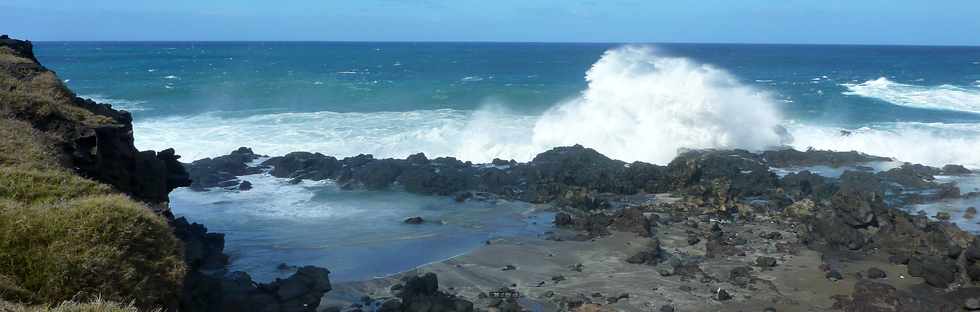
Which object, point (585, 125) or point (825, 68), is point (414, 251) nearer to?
point (585, 125)

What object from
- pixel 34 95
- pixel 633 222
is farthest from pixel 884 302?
pixel 34 95

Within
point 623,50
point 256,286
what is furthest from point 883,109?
point 256,286

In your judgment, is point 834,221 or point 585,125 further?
point 585,125

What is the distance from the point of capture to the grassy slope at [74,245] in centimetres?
598

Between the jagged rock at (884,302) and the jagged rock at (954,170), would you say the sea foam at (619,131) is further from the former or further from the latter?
the jagged rock at (884,302)

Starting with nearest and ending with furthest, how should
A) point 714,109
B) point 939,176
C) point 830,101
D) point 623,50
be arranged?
point 939,176 → point 714,109 → point 623,50 → point 830,101

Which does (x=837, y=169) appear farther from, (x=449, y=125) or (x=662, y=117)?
(x=449, y=125)

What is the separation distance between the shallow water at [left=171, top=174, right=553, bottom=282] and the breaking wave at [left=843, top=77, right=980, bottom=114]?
105 feet

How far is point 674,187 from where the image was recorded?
20.5 meters

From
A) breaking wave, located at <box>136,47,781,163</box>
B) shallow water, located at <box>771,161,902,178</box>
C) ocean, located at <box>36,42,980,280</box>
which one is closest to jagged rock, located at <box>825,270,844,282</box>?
ocean, located at <box>36,42,980,280</box>

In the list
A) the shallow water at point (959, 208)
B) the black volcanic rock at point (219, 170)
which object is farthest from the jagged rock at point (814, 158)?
the black volcanic rock at point (219, 170)

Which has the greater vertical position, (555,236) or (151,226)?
(151,226)

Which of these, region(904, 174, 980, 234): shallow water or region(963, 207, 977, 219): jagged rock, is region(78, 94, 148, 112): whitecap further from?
region(963, 207, 977, 219): jagged rock

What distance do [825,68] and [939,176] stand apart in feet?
212
